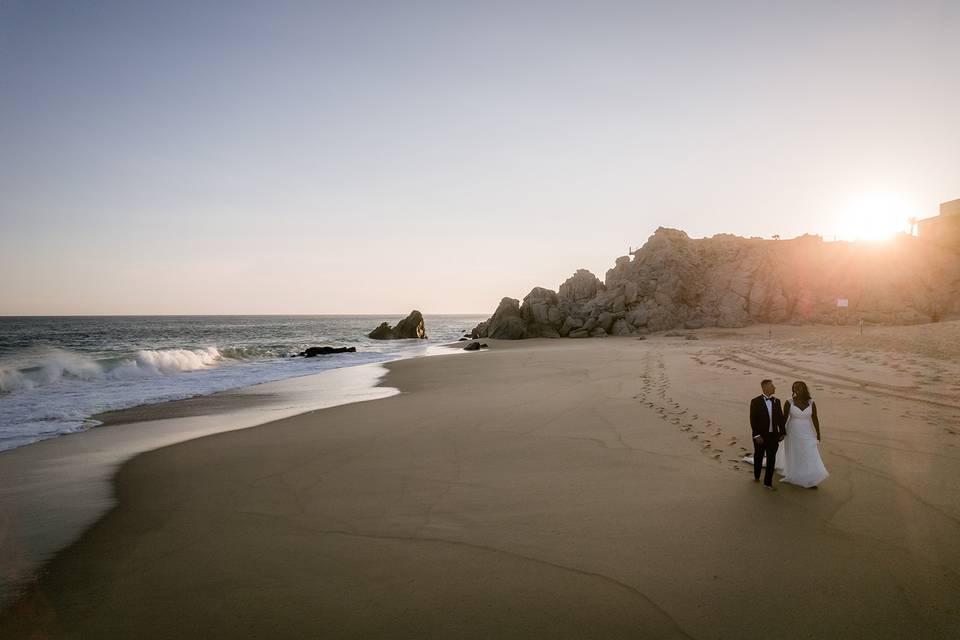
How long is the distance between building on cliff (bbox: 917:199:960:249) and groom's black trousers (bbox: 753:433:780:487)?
195ft

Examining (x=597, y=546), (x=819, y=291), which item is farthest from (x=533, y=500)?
(x=819, y=291)

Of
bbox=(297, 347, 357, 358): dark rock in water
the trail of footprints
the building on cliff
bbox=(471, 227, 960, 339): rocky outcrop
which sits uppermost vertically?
the building on cliff

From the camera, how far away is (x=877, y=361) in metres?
16.9

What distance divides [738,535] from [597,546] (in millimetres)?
1735

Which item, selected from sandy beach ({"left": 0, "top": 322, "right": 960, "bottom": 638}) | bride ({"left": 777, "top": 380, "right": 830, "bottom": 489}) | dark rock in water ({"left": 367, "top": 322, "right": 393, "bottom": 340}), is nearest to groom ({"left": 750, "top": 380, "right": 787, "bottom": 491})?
bride ({"left": 777, "top": 380, "right": 830, "bottom": 489})

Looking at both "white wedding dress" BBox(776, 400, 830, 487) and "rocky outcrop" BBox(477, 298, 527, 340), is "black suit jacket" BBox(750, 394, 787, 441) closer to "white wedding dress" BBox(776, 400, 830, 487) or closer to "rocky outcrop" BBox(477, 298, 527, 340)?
"white wedding dress" BBox(776, 400, 830, 487)

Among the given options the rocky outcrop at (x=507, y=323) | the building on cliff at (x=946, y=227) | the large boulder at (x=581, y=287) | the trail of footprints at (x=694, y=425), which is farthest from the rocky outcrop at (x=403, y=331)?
the building on cliff at (x=946, y=227)

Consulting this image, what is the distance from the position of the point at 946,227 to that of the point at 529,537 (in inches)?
2542

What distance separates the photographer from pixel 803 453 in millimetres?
6949

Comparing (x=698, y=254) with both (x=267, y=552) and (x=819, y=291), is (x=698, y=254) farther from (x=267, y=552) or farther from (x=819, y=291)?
(x=267, y=552)

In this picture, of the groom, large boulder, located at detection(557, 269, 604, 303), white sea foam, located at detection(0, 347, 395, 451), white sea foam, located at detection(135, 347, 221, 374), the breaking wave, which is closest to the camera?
the groom

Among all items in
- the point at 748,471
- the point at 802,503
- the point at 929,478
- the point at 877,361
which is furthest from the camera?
the point at 877,361

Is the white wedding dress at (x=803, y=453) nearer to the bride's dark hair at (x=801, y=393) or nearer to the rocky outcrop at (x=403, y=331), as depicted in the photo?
the bride's dark hair at (x=801, y=393)

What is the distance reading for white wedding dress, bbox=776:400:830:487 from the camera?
6867mm
